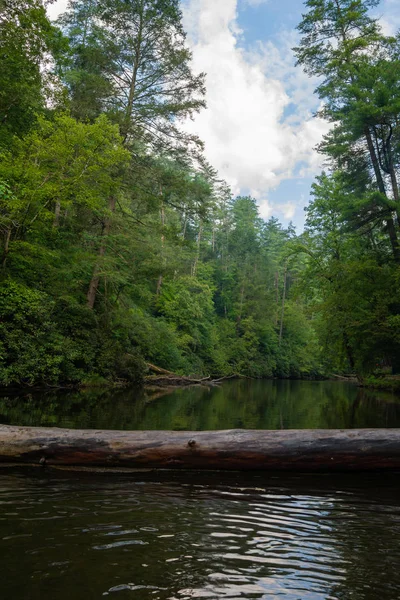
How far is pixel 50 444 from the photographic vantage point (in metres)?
4.93

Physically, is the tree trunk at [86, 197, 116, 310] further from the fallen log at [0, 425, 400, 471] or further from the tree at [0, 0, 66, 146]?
the fallen log at [0, 425, 400, 471]

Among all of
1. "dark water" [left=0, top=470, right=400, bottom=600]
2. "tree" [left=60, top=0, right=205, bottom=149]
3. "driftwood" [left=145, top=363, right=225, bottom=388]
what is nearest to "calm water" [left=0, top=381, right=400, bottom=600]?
"dark water" [left=0, top=470, right=400, bottom=600]

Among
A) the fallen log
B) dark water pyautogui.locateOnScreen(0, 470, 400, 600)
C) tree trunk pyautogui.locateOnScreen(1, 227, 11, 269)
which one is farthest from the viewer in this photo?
tree trunk pyautogui.locateOnScreen(1, 227, 11, 269)

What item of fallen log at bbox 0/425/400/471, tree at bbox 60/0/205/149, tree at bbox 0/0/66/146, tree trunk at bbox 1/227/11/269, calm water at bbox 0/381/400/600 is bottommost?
calm water at bbox 0/381/400/600

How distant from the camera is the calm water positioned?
2.36 m

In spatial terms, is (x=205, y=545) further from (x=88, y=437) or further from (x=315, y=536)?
(x=88, y=437)

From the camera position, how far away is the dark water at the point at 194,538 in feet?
7.72

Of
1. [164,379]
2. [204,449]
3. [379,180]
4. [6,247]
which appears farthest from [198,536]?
[164,379]

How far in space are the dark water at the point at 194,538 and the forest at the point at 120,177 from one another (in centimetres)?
982

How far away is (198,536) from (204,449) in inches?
72.3

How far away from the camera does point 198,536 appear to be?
3.14 m

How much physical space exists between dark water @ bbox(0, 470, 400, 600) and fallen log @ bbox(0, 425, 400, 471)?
0.23 metres

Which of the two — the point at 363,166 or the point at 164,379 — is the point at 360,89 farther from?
the point at 164,379

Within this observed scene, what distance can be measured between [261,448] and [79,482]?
7.47 ft
